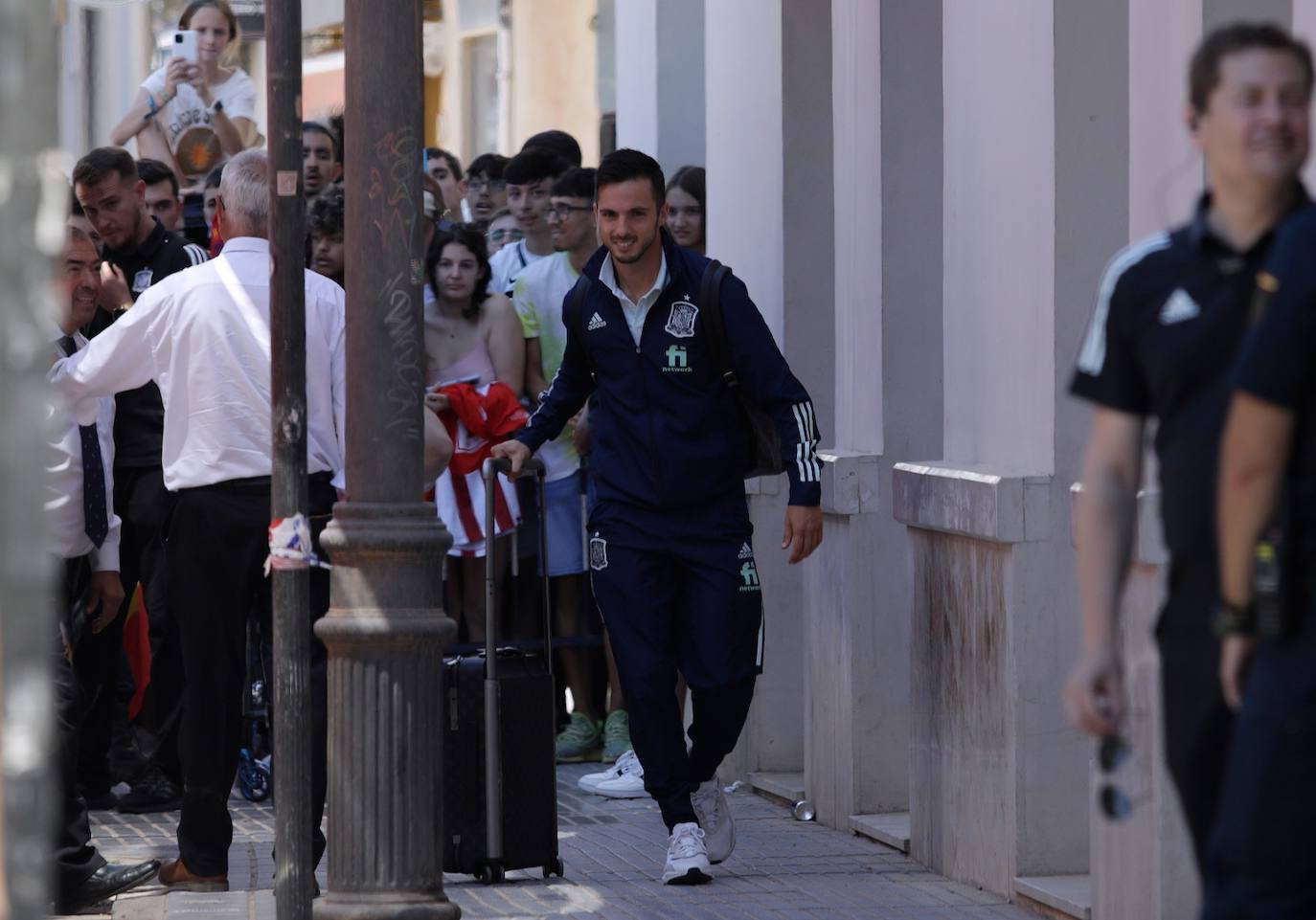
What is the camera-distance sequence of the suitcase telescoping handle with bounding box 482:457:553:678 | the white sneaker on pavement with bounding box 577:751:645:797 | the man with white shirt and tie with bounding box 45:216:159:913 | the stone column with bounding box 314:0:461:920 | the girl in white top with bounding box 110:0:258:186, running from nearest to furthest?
1. the stone column with bounding box 314:0:461:920
2. the man with white shirt and tie with bounding box 45:216:159:913
3. the suitcase telescoping handle with bounding box 482:457:553:678
4. the white sneaker on pavement with bounding box 577:751:645:797
5. the girl in white top with bounding box 110:0:258:186

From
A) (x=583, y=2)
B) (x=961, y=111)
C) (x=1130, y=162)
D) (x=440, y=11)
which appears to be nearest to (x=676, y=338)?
(x=961, y=111)

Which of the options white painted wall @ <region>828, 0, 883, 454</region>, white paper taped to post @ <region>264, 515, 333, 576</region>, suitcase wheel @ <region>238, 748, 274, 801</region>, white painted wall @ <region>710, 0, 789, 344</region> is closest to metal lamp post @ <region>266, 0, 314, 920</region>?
white paper taped to post @ <region>264, 515, 333, 576</region>

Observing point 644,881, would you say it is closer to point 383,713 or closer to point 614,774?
point 614,774

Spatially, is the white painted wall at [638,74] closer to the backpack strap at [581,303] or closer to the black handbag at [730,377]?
the backpack strap at [581,303]

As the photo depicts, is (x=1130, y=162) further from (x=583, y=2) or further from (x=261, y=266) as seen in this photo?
(x=583, y=2)

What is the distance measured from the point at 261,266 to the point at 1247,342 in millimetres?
4204

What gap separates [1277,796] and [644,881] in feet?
14.1


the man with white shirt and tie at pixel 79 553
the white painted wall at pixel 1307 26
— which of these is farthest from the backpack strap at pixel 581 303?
the white painted wall at pixel 1307 26

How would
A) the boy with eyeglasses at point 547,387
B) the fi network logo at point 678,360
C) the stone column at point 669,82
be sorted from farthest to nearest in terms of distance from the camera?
the stone column at point 669,82 → the boy with eyeglasses at point 547,387 → the fi network logo at point 678,360

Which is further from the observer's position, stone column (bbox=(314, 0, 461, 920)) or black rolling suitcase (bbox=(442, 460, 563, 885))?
black rolling suitcase (bbox=(442, 460, 563, 885))

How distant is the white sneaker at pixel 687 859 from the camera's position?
770 cm

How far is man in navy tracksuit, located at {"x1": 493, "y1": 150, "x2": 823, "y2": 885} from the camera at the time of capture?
7.84m

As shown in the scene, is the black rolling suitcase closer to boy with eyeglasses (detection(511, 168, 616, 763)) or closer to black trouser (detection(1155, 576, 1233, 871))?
boy with eyeglasses (detection(511, 168, 616, 763))

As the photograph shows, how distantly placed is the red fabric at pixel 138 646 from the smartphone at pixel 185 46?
3240mm
